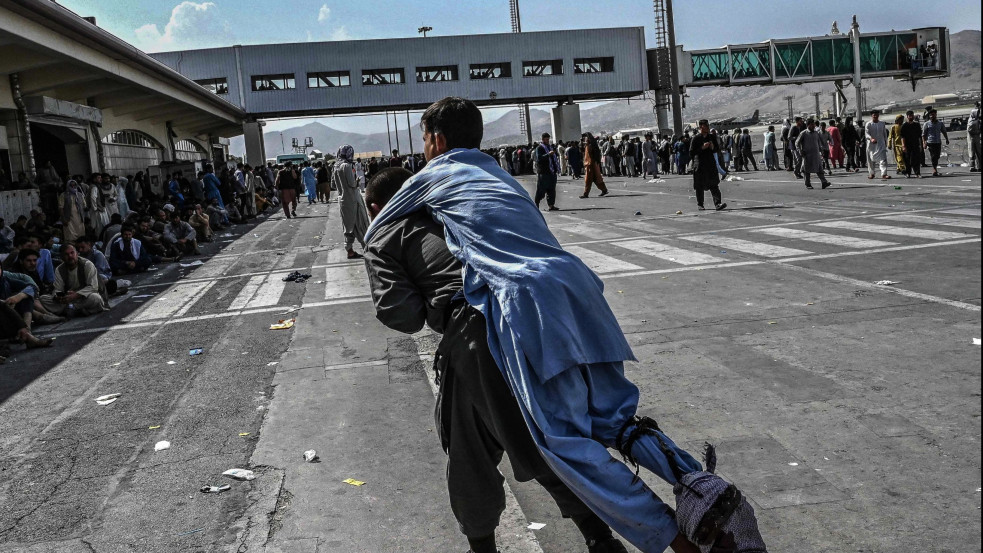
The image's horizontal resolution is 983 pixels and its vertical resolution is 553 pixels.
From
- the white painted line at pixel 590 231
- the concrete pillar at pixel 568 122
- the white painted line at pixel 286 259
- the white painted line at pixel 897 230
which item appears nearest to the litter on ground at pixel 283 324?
the white painted line at pixel 286 259

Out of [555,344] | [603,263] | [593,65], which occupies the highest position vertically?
[593,65]

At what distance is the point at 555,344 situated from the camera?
275 cm

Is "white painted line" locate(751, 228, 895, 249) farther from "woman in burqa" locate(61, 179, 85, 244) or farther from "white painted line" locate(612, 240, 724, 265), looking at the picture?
"woman in burqa" locate(61, 179, 85, 244)

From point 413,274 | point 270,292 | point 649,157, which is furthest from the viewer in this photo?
point 649,157

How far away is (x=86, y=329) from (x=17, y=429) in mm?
4417

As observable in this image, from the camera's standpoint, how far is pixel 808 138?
20344mm

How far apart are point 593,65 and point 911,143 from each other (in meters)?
35.0

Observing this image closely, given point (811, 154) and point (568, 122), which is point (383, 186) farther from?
point (568, 122)

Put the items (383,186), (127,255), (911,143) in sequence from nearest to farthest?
(383,186), (127,255), (911,143)

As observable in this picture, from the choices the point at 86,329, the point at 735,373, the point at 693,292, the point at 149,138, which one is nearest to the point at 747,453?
the point at 735,373

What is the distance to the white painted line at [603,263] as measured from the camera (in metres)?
11.1

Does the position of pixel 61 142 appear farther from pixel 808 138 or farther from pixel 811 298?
pixel 811 298

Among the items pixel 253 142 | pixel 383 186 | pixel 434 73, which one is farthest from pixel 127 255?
pixel 434 73

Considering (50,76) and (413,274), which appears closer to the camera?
(413,274)
